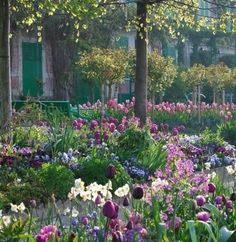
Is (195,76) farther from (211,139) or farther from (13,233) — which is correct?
(13,233)

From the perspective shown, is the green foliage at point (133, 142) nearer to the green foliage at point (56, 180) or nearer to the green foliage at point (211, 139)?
the green foliage at point (56, 180)

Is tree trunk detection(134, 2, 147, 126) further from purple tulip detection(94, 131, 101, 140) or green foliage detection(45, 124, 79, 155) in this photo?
green foliage detection(45, 124, 79, 155)

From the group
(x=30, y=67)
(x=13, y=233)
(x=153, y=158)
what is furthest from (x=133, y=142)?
(x=30, y=67)

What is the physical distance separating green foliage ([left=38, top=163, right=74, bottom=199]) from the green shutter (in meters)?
20.6

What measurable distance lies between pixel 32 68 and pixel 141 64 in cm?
1574

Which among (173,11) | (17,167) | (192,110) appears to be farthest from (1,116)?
(192,110)

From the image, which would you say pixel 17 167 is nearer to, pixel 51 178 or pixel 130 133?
pixel 51 178

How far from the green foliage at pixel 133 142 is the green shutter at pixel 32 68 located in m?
18.6

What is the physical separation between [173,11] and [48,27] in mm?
14587

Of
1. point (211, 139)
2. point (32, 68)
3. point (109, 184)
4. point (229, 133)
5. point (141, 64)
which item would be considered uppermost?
point (141, 64)

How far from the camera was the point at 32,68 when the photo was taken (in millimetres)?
27953

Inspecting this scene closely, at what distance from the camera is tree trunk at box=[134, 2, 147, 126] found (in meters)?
12.6

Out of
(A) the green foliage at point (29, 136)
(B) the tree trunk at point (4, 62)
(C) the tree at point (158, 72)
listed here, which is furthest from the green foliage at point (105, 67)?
(B) the tree trunk at point (4, 62)

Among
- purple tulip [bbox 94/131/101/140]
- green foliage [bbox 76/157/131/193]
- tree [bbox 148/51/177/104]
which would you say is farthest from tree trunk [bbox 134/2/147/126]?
tree [bbox 148/51/177/104]
